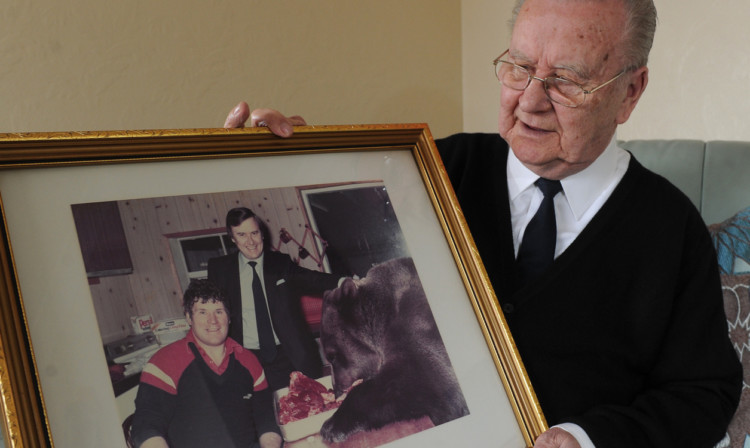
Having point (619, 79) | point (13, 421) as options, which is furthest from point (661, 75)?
point (13, 421)

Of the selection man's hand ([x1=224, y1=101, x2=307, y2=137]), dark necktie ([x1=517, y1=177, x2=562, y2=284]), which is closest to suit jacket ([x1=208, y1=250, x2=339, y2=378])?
man's hand ([x1=224, y1=101, x2=307, y2=137])

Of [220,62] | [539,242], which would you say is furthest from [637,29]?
[220,62]

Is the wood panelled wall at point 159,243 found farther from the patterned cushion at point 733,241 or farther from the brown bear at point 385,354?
the patterned cushion at point 733,241

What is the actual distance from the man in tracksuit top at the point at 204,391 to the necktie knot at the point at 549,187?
0.63 m

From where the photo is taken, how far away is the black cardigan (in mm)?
1005

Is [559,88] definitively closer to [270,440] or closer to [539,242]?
[539,242]

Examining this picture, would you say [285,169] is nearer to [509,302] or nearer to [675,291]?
[509,302]

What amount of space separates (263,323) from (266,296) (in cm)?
3

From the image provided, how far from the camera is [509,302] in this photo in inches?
39.6

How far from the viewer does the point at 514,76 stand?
40.2 inches

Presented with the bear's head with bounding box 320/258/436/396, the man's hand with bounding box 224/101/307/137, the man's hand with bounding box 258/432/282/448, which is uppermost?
the man's hand with bounding box 224/101/307/137

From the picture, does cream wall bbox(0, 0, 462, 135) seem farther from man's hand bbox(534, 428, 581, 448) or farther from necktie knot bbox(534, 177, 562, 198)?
man's hand bbox(534, 428, 581, 448)

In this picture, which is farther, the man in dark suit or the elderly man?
the elderly man

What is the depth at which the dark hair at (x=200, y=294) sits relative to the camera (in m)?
0.67
